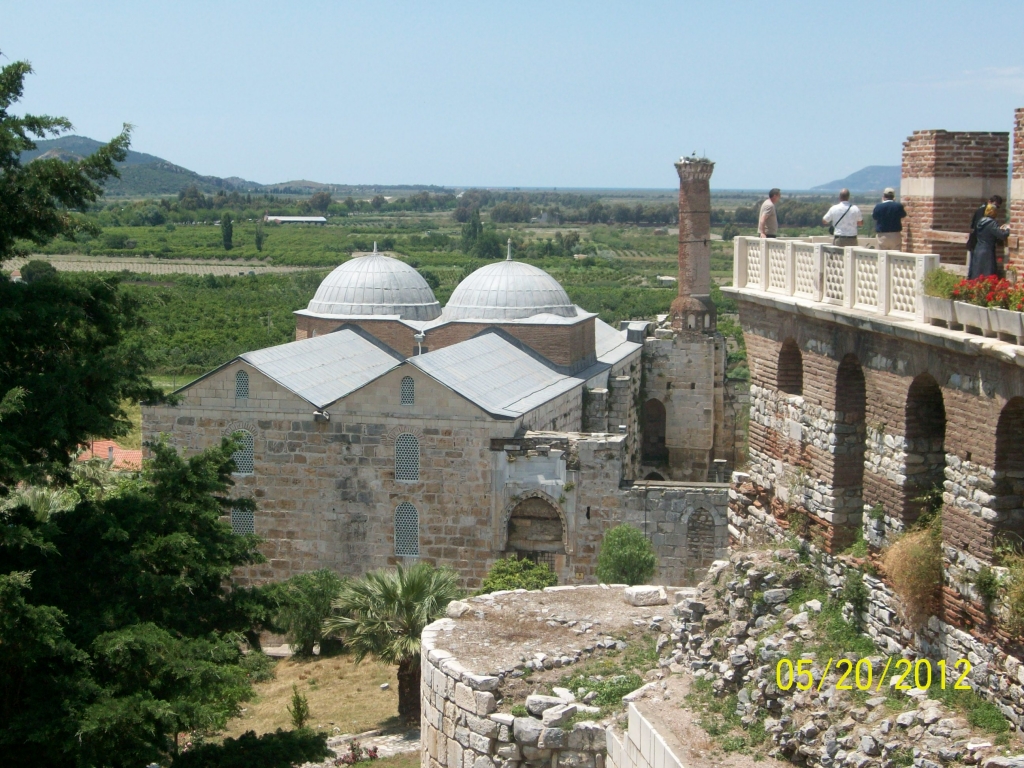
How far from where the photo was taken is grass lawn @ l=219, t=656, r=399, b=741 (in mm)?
18797

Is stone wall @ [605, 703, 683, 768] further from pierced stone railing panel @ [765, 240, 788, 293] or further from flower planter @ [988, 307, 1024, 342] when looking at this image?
pierced stone railing panel @ [765, 240, 788, 293]

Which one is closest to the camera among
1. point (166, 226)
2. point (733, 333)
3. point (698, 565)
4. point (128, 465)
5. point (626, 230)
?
point (698, 565)

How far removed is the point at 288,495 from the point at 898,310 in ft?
46.3

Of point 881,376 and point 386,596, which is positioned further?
point 386,596

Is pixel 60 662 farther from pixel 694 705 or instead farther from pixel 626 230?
pixel 626 230

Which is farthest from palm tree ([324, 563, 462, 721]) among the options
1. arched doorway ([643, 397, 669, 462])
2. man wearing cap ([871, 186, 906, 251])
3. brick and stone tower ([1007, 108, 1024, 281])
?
arched doorway ([643, 397, 669, 462])

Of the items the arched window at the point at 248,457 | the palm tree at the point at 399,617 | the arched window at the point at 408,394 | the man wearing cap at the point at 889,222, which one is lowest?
the palm tree at the point at 399,617

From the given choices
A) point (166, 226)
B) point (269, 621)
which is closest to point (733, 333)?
point (269, 621)

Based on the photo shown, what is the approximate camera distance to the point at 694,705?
38.8ft

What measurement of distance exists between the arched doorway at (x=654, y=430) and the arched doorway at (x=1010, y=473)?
2453 centimetres

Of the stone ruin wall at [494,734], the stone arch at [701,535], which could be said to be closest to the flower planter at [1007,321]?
the stone ruin wall at [494,734]

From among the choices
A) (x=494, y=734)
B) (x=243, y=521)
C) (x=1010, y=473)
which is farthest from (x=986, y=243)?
(x=243, y=521)

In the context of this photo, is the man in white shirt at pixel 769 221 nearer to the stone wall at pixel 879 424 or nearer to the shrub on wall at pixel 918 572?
the stone wall at pixel 879 424
